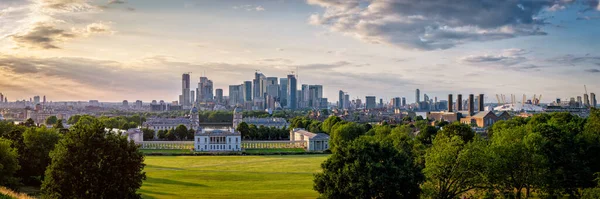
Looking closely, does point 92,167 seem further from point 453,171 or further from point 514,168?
point 514,168

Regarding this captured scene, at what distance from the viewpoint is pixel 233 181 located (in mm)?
49969

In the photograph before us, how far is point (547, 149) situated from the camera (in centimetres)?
3934

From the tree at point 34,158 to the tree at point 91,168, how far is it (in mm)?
20148

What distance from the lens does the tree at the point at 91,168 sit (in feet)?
90.5

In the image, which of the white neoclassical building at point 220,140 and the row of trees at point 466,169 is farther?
the white neoclassical building at point 220,140

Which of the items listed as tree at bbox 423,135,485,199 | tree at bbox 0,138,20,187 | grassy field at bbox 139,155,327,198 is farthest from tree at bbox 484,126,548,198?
tree at bbox 0,138,20,187

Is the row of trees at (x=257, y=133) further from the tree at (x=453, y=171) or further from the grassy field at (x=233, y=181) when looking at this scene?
the tree at (x=453, y=171)

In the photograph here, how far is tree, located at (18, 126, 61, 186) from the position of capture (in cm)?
4644

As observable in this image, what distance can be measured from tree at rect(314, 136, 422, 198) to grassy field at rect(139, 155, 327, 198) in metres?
8.99

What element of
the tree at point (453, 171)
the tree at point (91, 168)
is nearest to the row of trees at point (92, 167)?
the tree at point (91, 168)

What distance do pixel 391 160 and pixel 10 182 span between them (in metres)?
28.2

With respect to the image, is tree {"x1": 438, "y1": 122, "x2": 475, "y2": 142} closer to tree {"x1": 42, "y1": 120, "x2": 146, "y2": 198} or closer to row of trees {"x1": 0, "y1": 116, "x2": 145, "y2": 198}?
row of trees {"x1": 0, "y1": 116, "x2": 145, "y2": 198}

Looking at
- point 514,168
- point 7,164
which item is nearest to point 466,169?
point 514,168

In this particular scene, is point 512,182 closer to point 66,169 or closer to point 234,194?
point 234,194
